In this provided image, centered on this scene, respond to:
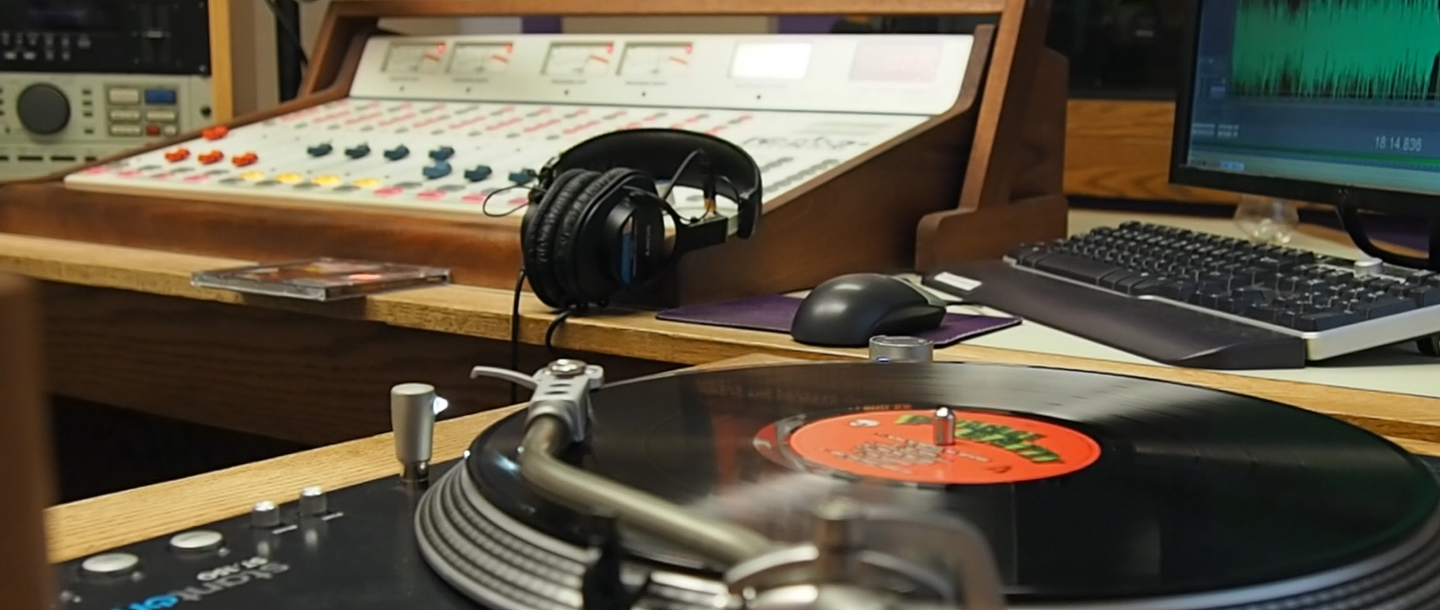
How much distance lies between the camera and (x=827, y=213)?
1.29m

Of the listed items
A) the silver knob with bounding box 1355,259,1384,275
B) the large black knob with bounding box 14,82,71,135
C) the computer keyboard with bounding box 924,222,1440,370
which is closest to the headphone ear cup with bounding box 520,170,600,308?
the computer keyboard with bounding box 924,222,1440,370

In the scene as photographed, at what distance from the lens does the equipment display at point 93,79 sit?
1.87 m

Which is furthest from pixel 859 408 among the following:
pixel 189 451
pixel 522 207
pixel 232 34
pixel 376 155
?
pixel 232 34

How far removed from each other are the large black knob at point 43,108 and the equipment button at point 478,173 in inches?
30.8

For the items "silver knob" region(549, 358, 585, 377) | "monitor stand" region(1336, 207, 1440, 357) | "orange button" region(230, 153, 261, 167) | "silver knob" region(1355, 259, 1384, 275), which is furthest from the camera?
"orange button" region(230, 153, 261, 167)

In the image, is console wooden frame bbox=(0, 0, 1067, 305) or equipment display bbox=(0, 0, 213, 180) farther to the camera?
equipment display bbox=(0, 0, 213, 180)

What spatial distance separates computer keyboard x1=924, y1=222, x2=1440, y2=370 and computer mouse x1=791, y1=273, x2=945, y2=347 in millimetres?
130

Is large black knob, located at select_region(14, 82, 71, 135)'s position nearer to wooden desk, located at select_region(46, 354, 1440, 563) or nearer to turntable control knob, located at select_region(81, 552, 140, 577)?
wooden desk, located at select_region(46, 354, 1440, 563)

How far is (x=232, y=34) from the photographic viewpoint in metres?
1.85

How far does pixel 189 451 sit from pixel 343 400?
527 mm

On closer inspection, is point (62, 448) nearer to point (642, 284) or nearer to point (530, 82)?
point (530, 82)

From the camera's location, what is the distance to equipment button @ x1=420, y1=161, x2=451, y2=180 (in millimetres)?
1417

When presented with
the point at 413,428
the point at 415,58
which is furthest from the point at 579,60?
the point at 413,428

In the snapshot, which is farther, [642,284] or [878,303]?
[642,284]
